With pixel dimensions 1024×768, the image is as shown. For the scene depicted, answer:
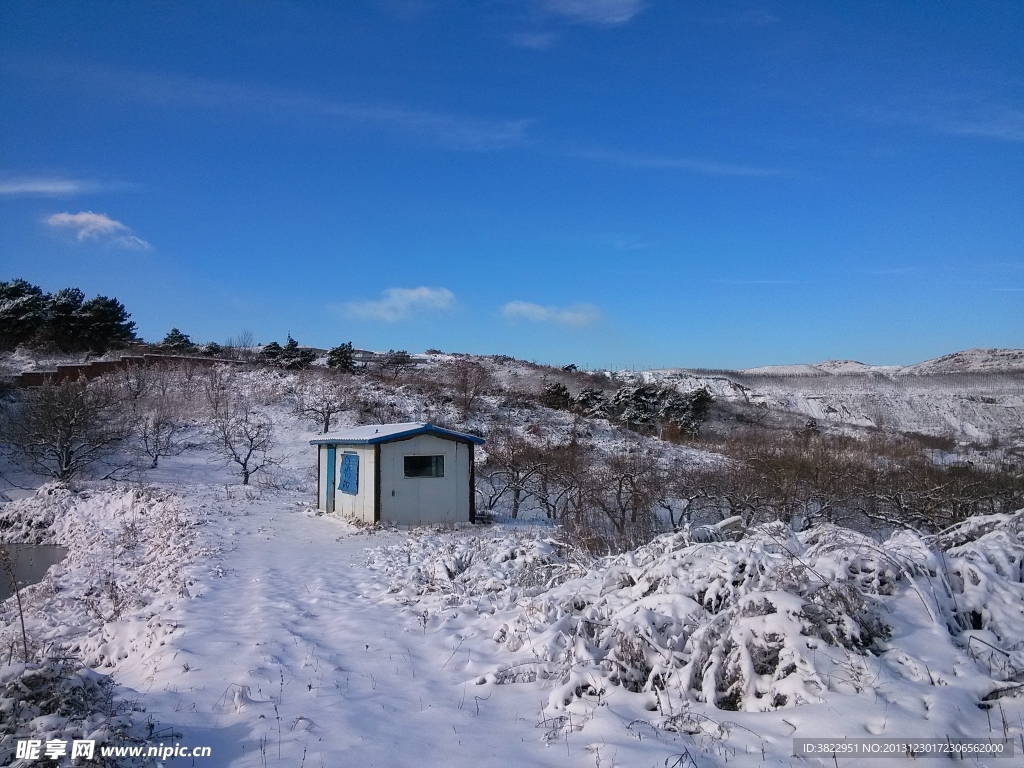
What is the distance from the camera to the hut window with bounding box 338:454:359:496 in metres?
15.4


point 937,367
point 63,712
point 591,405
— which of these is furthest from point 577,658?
point 937,367

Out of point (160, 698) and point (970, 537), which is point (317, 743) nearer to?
point (160, 698)

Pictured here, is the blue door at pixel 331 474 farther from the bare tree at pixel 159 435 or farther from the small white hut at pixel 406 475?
the bare tree at pixel 159 435

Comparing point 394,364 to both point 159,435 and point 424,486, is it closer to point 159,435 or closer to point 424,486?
point 159,435

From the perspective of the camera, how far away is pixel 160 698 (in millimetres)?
4977

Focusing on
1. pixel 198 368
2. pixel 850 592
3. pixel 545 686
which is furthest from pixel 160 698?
pixel 198 368

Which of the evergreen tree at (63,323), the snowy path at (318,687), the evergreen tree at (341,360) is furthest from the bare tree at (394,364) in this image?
the snowy path at (318,687)

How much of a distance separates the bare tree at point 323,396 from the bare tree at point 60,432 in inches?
290

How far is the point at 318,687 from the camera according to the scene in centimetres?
518

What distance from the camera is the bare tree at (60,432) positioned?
704 inches

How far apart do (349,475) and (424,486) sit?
2020 mm

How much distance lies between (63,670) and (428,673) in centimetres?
277

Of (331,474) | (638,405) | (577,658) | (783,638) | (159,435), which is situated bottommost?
(577,658)

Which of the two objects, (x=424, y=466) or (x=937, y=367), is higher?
(x=937, y=367)
